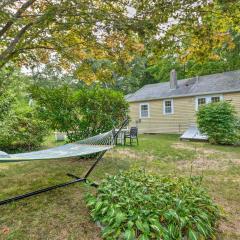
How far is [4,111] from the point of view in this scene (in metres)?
7.07

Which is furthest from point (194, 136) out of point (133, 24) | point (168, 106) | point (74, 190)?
point (74, 190)

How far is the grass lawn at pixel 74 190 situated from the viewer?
2576 mm

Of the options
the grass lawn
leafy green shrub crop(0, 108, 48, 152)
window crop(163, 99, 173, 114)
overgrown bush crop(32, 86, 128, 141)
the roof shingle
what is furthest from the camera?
window crop(163, 99, 173, 114)

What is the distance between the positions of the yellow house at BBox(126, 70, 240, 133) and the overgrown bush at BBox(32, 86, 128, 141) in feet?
27.3

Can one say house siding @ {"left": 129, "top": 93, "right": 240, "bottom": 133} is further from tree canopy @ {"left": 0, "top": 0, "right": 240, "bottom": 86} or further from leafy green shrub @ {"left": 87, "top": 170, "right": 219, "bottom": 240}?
leafy green shrub @ {"left": 87, "top": 170, "right": 219, "bottom": 240}

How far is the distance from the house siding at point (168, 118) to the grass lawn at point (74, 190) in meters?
7.59

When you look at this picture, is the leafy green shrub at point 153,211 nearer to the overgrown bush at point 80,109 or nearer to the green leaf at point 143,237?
the green leaf at point 143,237

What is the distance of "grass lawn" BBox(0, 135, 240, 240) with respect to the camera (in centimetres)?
258

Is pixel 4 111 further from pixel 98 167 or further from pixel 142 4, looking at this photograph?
pixel 142 4

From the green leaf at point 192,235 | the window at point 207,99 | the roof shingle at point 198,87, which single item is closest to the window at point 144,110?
the roof shingle at point 198,87

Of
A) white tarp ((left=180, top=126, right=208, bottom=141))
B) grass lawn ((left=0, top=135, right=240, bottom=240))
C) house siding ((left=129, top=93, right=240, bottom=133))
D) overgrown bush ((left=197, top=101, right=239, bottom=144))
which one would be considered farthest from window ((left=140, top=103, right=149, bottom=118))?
grass lawn ((left=0, top=135, right=240, bottom=240))

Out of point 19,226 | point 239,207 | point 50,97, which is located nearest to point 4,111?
point 50,97

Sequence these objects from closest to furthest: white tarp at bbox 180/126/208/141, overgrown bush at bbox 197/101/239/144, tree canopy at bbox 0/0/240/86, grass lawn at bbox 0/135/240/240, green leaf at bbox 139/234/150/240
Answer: green leaf at bbox 139/234/150/240
grass lawn at bbox 0/135/240/240
tree canopy at bbox 0/0/240/86
overgrown bush at bbox 197/101/239/144
white tarp at bbox 180/126/208/141

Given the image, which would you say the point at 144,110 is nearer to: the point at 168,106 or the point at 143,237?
the point at 168,106
